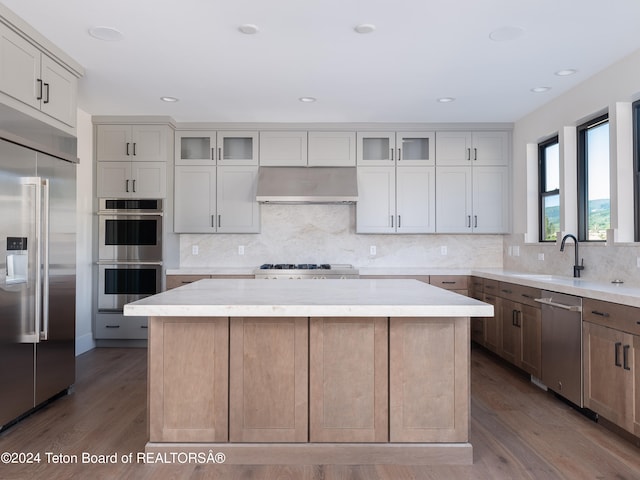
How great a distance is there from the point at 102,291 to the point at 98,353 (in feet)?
2.18

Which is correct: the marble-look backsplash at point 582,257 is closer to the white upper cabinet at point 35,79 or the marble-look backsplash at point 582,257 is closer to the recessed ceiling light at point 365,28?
the recessed ceiling light at point 365,28

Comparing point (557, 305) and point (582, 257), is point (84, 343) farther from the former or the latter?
point (582, 257)

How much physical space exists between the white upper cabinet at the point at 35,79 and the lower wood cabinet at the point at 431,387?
2782 millimetres

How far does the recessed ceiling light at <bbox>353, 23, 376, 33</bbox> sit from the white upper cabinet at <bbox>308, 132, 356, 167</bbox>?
7.40 ft

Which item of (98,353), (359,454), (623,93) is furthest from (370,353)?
(98,353)

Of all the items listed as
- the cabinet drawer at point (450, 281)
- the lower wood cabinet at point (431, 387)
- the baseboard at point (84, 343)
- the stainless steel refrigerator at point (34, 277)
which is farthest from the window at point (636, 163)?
the baseboard at point (84, 343)

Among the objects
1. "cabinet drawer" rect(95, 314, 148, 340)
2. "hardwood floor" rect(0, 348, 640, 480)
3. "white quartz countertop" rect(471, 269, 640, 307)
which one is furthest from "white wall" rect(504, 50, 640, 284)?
"cabinet drawer" rect(95, 314, 148, 340)

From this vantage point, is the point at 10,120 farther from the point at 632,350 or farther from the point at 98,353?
the point at 632,350

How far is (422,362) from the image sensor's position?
2.36 metres

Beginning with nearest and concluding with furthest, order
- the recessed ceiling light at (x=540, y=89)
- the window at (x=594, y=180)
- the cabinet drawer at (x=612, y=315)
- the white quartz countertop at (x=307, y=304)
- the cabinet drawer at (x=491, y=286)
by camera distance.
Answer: the white quartz countertop at (x=307, y=304), the cabinet drawer at (x=612, y=315), the window at (x=594, y=180), the recessed ceiling light at (x=540, y=89), the cabinet drawer at (x=491, y=286)

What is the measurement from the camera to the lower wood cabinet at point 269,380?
93.1 inches

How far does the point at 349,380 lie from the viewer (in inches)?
93.4

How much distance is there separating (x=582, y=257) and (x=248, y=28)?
3.32 metres

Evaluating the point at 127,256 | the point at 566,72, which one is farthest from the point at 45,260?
the point at 566,72
